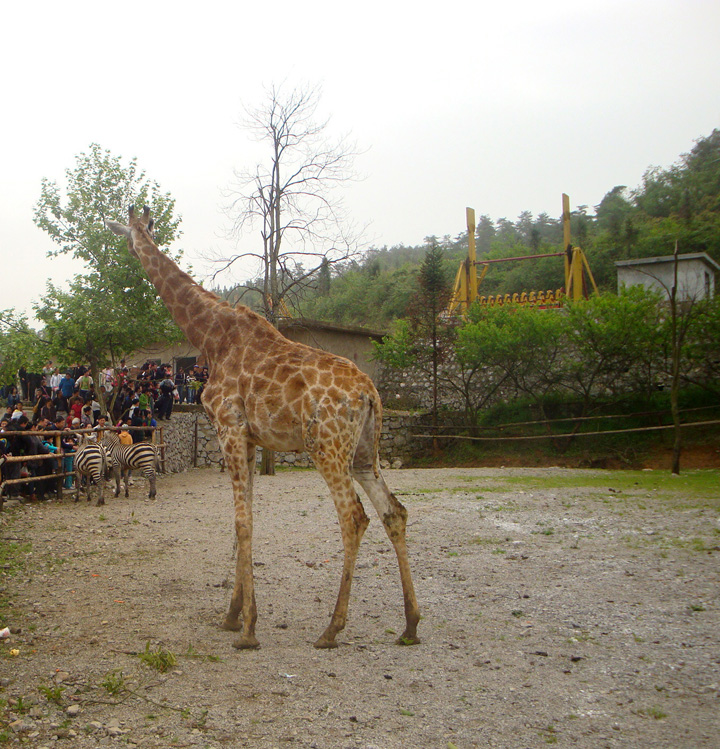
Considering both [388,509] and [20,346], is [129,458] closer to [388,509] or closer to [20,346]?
[20,346]

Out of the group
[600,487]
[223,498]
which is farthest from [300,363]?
[600,487]

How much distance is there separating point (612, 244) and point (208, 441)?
98.2 feet

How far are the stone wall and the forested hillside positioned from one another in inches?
470

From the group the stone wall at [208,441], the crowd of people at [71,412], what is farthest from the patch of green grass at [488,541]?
the stone wall at [208,441]

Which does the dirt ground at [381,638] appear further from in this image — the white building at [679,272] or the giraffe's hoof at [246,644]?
the white building at [679,272]

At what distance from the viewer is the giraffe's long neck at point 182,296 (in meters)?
6.51

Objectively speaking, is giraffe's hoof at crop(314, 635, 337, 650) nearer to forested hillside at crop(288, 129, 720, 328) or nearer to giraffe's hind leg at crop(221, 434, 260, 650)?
giraffe's hind leg at crop(221, 434, 260, 650)

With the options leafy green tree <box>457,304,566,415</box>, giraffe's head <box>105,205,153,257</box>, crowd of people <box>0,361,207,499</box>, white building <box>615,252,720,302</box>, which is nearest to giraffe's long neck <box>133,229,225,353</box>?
giraffe's head <box>105,205,153,257</box>

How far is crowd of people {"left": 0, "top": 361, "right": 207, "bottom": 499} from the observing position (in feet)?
42.7

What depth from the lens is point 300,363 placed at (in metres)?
5.81

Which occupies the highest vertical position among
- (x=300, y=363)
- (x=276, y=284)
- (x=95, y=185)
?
(x=95, y=185)

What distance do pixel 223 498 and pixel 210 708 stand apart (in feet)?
33.8

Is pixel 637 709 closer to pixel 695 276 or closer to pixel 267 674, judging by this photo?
pixel 267 674

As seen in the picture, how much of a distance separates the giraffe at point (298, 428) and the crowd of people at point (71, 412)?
5.25 metres
